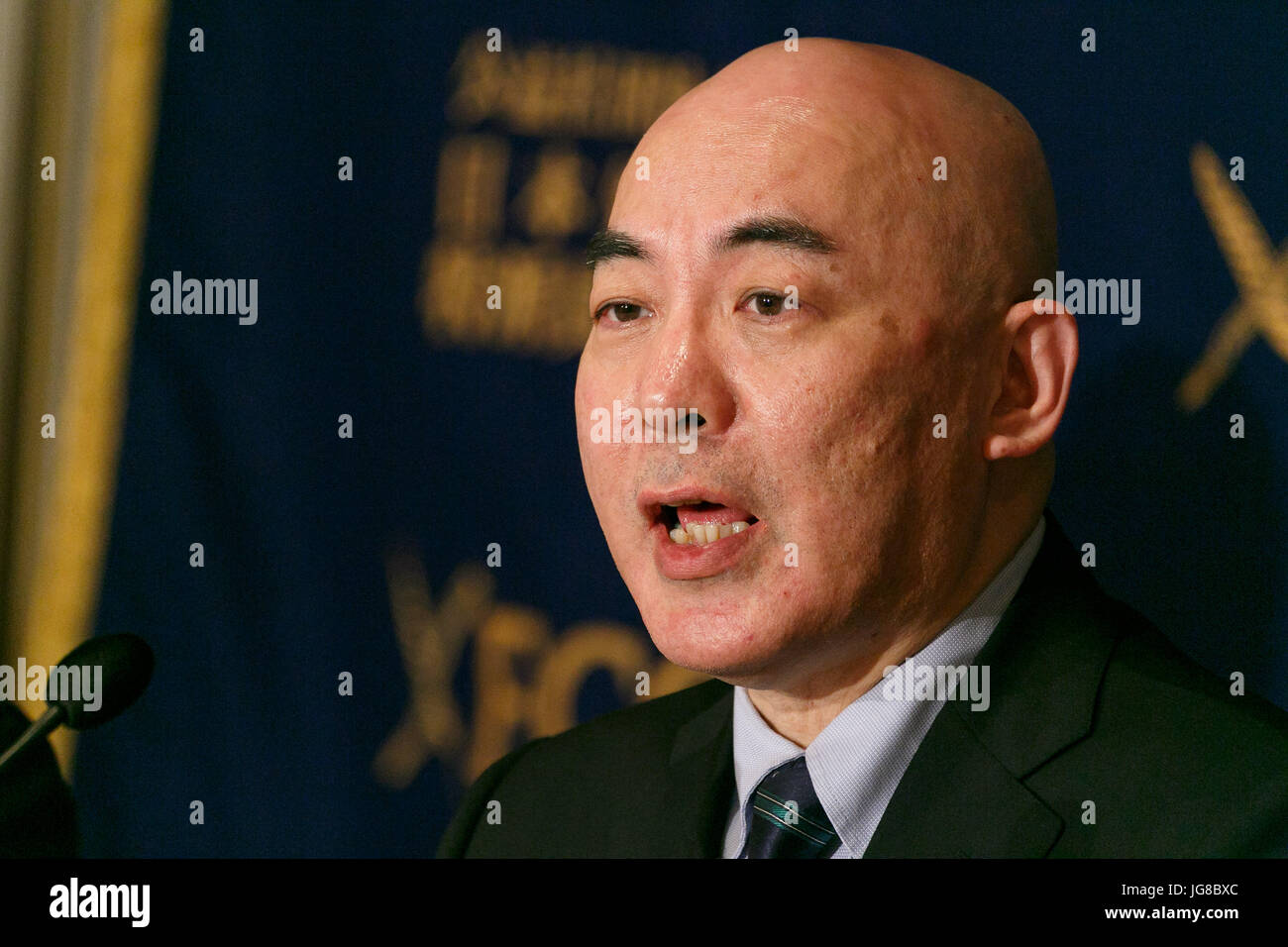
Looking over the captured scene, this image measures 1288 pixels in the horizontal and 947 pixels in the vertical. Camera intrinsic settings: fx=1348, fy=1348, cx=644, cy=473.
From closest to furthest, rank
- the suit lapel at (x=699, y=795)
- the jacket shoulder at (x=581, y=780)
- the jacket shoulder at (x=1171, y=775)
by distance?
the jacket shoulder at (x=1171, y=775), the suit lapel at (x=699, y=795), the jacket shoulder at (x=581, y=780)

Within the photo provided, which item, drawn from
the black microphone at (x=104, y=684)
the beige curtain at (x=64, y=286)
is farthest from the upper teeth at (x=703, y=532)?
the beige curtain at (x=64, y=286)

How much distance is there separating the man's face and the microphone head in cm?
48

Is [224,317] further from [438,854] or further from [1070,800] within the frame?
[1070,800]

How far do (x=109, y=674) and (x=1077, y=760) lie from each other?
871 millimetres

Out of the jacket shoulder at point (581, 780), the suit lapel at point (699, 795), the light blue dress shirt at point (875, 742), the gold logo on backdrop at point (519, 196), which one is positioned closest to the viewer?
the light blue dress shirt at point (875, 742)

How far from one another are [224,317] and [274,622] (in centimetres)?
41

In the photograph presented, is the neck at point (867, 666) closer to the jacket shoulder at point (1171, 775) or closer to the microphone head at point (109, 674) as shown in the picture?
the jacket shoulder at point (1171, 775)

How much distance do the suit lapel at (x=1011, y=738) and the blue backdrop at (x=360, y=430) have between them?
60 cm

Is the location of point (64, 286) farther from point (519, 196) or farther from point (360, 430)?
point (519, 196)

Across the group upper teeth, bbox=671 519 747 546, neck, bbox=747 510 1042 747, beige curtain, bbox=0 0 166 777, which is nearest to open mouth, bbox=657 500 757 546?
upper teeth, bbox=671 519 747 546

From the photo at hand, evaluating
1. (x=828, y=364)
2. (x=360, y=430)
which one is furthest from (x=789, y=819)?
(x=360, y=430)

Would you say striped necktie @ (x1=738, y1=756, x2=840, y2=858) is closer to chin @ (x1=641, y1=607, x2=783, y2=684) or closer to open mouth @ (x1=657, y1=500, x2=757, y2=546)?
chin @ (x1=641, y1=607, x2=783, y2=684)

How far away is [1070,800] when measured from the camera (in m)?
1.18

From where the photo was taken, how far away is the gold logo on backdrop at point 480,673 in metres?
1.76
